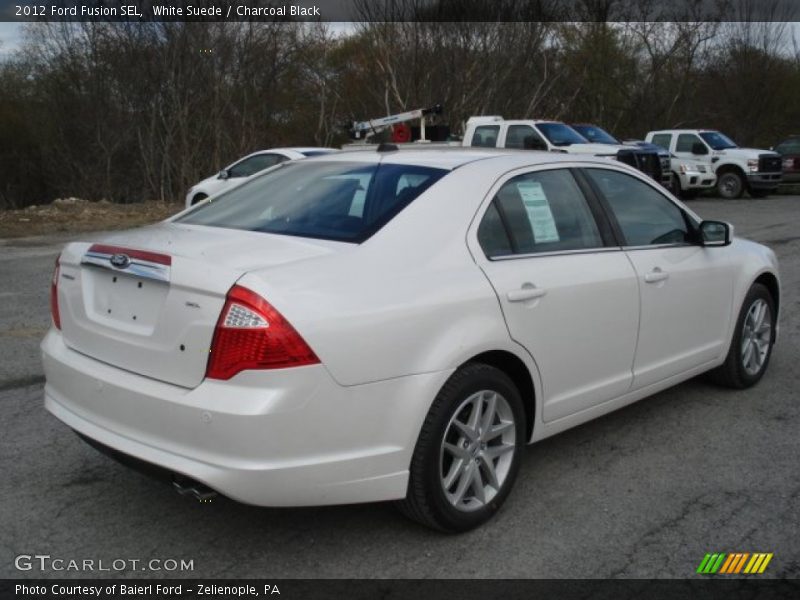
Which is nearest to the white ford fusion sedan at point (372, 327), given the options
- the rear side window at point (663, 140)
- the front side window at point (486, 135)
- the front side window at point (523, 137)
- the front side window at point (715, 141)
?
the front side window at point (523, 137)

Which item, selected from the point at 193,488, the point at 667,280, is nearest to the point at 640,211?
the point at 667,280

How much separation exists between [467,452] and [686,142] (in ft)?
71.4

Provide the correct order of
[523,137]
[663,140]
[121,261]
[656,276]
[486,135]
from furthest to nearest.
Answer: [663,140]
[486,135]
[523,137]
[656,276]
[121,261]

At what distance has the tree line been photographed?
992 inches

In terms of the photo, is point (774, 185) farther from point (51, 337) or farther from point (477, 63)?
point (51, 337)

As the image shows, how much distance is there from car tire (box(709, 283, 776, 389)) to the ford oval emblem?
375 cm

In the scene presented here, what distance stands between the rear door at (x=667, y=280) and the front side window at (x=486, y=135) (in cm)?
1353

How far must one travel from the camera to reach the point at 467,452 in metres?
3.45

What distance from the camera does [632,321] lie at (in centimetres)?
421

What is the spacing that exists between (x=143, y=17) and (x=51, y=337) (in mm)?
Answer: 23384

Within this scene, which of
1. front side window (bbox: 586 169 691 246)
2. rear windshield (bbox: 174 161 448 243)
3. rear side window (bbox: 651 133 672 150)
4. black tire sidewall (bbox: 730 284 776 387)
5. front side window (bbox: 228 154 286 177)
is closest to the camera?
rear windshield (bbox: 174 161 448 243)

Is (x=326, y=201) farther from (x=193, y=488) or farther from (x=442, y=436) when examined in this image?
(x=193, y=488)

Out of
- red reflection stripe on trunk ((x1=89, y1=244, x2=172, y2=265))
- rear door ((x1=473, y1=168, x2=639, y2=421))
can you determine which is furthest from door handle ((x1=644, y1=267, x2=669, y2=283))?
red reflection stripe on trunk ((x1=89, y1=244, x2=172, y2=265))

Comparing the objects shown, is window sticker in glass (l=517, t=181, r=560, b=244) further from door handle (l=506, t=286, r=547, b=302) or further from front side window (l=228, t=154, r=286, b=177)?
front side window (l=228, t=154, r=286, b=177)
